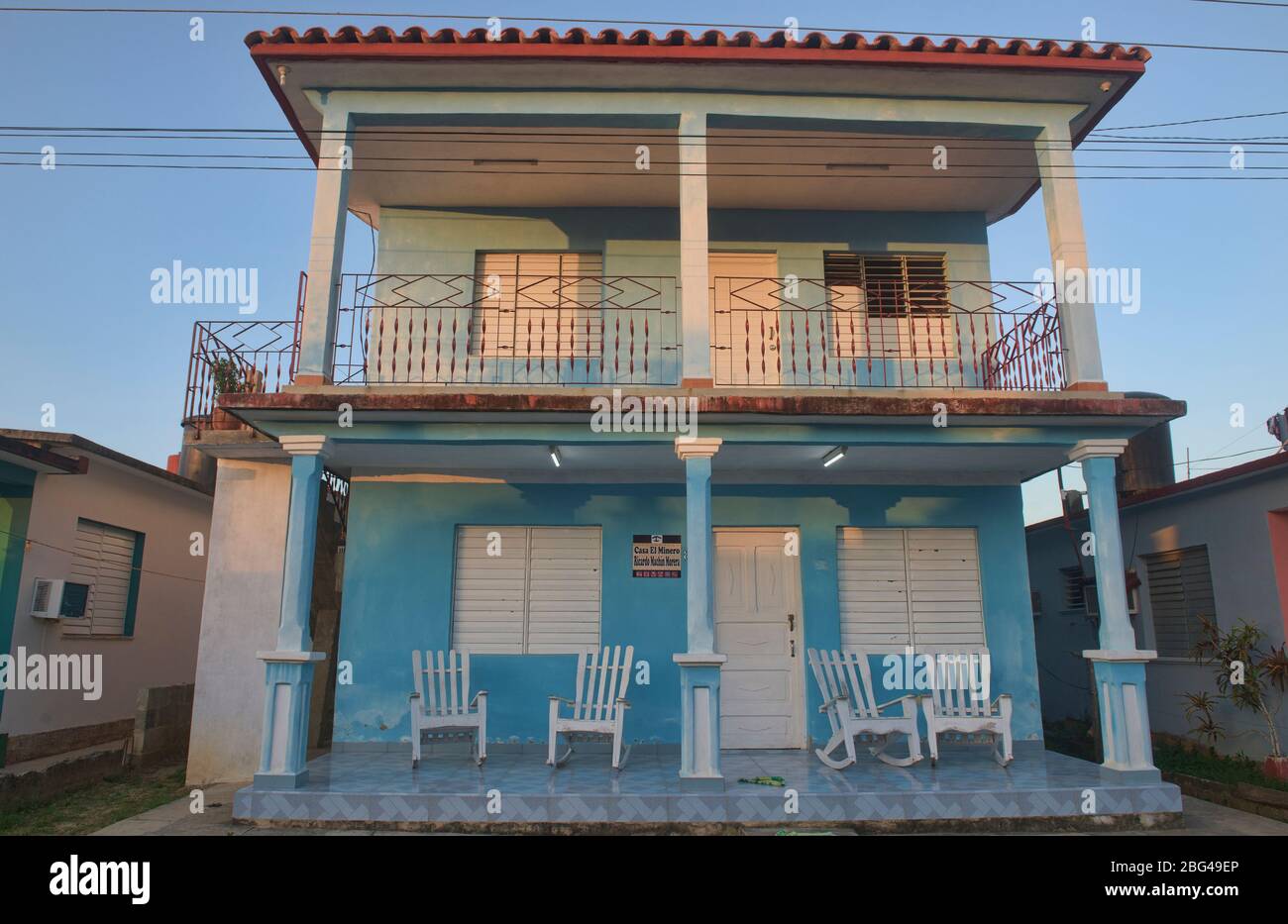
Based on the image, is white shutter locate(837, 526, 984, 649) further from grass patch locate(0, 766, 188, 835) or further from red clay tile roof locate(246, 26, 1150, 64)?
grass patch locate(0, 766, 188, 835)

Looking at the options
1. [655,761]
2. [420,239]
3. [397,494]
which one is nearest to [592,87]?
[420,239]

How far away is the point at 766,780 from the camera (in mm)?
6598

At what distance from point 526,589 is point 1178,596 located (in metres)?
7.20

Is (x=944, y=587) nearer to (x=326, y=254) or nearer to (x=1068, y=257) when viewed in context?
(x=1068, y=257)

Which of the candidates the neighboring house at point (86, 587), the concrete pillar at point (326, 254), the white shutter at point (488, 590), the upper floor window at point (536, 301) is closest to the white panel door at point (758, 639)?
the white shutter at point (488, 590)

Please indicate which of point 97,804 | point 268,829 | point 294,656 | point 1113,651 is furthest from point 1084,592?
point 97,804

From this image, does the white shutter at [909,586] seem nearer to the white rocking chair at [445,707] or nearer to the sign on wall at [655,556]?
the sign on wall at [655,556]

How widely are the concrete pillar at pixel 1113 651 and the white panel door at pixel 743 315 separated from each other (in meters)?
3.21

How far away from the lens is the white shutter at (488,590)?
27.5 feet

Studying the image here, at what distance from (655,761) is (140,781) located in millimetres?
4975

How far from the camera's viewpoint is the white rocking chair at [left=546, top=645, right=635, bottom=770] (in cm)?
700

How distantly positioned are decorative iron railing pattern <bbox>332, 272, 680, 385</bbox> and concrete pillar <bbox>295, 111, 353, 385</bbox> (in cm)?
135

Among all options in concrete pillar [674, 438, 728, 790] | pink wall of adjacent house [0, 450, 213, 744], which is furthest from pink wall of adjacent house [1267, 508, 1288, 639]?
pink wall of adjacent house [0, 450, 213, 744]
